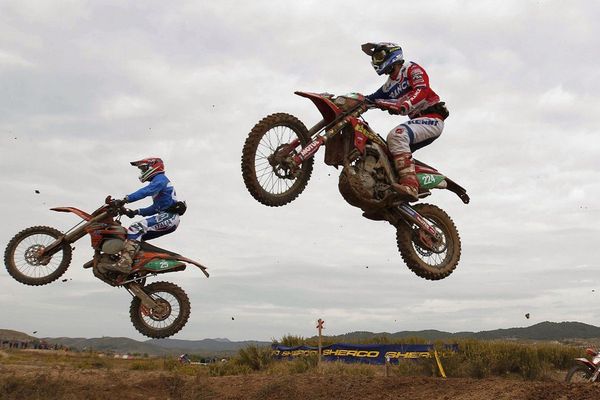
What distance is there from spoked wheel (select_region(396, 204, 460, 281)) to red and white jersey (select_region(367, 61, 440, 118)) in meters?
1.72

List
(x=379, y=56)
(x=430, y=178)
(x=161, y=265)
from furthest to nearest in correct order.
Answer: (x=161, y=265), (x=430, y=178), (x=379, y=56)

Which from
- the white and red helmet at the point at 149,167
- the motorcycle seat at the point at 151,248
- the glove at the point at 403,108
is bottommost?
the motorcycle seat at the point at 151,248

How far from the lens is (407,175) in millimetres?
9383

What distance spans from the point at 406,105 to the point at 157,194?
4.88 metres

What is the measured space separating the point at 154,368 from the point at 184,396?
8.23 metres

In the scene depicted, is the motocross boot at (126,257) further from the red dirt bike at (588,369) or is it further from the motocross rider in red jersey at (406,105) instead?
the red dirt bike at (588,369)

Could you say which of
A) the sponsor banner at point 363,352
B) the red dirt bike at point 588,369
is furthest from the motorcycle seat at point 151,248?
the sponsor banner at point 363,352

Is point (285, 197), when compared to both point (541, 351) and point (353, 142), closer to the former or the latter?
point (353, 142)

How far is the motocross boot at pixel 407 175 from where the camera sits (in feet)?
30.5

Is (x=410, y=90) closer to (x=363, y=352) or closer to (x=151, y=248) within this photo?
(x=151, y=248)

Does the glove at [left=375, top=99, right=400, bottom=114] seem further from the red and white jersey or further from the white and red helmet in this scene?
the white and red helmet

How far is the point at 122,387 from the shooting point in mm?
15070

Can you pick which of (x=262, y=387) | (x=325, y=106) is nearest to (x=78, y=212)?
(x=325, y=106)

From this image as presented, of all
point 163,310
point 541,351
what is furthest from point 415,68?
point 541,351
